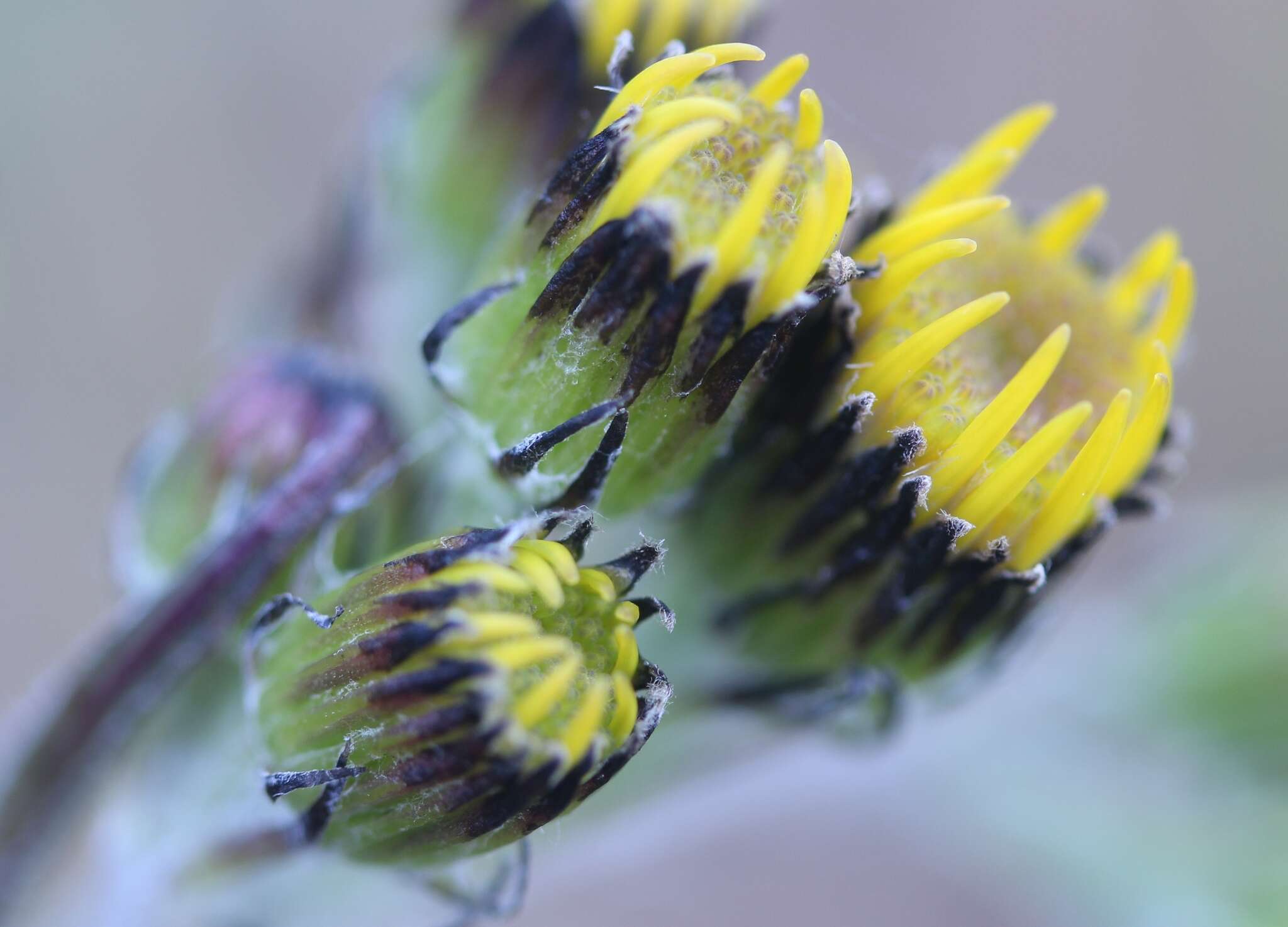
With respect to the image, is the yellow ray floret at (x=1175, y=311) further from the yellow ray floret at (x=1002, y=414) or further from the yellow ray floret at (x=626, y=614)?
the yellow ray floret at (x=626, y=614)

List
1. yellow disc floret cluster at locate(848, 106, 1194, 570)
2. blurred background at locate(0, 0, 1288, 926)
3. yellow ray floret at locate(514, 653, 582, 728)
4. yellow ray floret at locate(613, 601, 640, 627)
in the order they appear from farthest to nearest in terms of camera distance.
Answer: blurred background at locate(0, 0, 1288, 926) < yellow disc floret cluster at locate(848, 106, 1194, 570) < yellow ray floret at locate(613, 601, 640, 627) < yellow ray floret at locate(514, 653, 582, 728)

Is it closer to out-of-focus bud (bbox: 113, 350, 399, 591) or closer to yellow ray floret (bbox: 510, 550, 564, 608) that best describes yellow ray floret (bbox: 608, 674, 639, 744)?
yellow ray floret (bbox: 510, 550, 564, 608)

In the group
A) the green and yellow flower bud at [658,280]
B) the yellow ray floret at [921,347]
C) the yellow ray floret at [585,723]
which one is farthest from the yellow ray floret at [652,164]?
the yellow ray floret at [585,723]

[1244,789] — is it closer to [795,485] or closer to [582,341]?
[795,485]

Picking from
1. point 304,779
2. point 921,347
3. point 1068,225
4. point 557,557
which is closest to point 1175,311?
point 1068,225

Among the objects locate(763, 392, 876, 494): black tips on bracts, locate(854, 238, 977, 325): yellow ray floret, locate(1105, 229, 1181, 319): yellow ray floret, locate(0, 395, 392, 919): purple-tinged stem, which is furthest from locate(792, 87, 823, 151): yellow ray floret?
locate(0, 395, 392, 919): purple-tinged stem

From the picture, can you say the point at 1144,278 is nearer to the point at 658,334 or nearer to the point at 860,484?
the point at 860,484

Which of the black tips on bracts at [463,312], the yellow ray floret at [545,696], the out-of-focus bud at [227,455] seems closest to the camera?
the yellow ray floret at [545,696]
